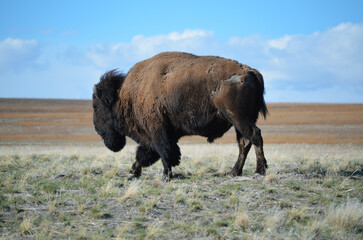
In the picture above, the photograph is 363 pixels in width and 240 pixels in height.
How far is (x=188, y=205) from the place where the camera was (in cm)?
688

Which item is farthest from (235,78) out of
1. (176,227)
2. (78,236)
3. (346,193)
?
(78,236)

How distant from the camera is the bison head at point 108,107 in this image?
1042 cm

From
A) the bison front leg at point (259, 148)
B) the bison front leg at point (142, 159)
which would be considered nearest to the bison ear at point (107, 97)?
the bison front leg at point (142, 159)

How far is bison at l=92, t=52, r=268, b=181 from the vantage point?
840cm

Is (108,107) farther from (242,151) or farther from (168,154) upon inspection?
(242,151)

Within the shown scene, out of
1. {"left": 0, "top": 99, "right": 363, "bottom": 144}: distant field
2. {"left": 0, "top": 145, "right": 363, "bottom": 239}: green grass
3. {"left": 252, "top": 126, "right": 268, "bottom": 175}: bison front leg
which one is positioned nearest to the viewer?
{"left": 0, "top": 145, "right": 363, "bottom": 239}: green grass

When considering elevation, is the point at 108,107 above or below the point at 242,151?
above

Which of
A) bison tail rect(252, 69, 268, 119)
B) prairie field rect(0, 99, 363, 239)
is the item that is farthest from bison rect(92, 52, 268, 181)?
prairie field rect(0, 99, 363, 239)

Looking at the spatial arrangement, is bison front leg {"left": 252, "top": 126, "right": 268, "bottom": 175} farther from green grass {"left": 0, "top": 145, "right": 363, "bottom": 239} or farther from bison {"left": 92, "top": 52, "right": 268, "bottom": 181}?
green grass {"left": 0, "top": 145, "right": 363, "bottom": 239}

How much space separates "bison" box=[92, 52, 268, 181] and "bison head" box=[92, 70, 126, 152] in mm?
26

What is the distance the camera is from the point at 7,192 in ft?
26.5

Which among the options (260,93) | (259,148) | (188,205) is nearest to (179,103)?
(260,93)

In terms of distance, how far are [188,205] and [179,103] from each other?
272 centimetres

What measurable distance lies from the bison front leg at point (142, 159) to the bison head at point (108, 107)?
1.08m
